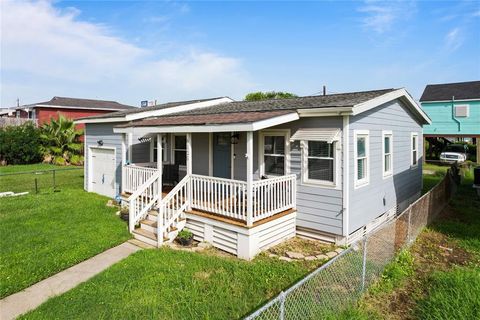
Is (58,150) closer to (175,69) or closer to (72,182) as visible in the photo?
(72,182)

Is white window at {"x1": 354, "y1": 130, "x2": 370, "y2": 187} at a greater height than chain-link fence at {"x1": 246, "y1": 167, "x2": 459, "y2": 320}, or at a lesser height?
greater

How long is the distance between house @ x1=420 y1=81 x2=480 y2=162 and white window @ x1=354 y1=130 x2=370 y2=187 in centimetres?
1972

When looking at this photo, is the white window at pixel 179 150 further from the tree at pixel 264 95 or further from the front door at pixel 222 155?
the tree at pixel 264 95

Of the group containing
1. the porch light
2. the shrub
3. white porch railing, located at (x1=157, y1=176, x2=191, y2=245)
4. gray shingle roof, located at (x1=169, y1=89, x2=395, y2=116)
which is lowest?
white porch railing, located at (x1=157, y1=176, x2=191, y2=245)

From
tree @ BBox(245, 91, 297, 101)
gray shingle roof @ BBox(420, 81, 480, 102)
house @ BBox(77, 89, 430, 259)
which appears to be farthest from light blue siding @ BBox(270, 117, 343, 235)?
tree @ BBox(245, 91, 297, 101)

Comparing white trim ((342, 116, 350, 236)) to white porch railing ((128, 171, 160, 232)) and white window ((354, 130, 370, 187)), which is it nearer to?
white window ((354, 130, 370, 187))

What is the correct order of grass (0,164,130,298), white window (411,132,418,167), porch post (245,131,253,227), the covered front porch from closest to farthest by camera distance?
grass (0,164,130,298) < porch post (245,131,253,227) < the covered front porch < white window (411,132,418,167)

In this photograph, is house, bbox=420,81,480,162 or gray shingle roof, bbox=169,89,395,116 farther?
house, bbox=420,81,480,162

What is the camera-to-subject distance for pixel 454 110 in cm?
2489

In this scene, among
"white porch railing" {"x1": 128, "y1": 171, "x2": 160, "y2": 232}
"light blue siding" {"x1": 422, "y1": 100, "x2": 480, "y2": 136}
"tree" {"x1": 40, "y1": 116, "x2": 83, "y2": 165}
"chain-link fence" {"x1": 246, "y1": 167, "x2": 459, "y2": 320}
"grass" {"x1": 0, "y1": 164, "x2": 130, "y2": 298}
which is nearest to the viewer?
"chain-link fence" {"x1": 246, "y1": 167, "x2": 459, "y2": 320}

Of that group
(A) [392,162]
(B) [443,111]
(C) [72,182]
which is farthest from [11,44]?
(B) [443,111]

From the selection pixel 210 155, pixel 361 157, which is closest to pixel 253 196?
pixel 361 157

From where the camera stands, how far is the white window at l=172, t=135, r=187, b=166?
11.0 metres

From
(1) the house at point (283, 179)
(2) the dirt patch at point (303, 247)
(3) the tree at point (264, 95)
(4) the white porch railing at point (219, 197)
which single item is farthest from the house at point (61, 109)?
(2) the dirt patch at point (303, 247)
